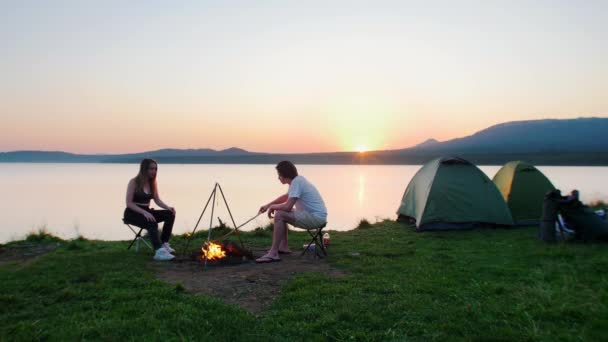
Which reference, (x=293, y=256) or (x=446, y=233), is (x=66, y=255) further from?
(x=446, y=233)

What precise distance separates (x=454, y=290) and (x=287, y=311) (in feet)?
6.86

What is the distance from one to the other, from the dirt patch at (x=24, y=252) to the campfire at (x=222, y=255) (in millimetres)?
2789

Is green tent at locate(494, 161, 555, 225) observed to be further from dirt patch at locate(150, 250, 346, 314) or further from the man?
dirt patch at locate(150, 250, 346, 314)

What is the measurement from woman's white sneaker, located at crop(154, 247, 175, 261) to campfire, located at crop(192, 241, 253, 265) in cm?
40

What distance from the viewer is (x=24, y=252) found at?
839 cm

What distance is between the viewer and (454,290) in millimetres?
5426

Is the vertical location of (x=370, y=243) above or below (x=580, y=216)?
below

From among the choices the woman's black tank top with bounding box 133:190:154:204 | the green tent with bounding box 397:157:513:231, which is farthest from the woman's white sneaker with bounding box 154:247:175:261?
the green tent with bounding box 397:157:513:231

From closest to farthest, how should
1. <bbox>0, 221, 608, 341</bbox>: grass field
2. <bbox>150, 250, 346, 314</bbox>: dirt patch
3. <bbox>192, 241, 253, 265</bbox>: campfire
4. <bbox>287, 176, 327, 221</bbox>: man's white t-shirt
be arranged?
<bbox>0, 221, 608, 341</bbox>: grass field < <bbox>150, 250, 346, 314</bbox>: dirt patch < <bbox>192, 241, 253, 265</bbox>: campfire < <bbox>287, 176, 327, 221</bbox>: man's white t-shirt

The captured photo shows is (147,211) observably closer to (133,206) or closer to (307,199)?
(133,206)

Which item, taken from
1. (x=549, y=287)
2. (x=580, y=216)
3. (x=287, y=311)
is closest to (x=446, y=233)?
(x=580, y=216)

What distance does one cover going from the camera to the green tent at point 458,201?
34.3 feet

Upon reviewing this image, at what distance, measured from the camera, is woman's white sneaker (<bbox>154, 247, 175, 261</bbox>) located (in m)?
7.31

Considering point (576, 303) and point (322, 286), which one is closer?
point (576, 303)
